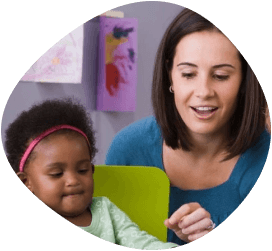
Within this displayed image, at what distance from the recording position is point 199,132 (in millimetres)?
1346

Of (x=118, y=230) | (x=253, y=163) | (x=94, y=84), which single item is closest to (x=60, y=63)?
(x=94, y=84)

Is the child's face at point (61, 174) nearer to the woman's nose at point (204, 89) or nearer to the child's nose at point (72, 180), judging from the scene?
the child's nose at point (72, 180)

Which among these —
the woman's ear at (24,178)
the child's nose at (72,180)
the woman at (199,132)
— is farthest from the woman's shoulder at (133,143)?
the woman's ear at (24,178)

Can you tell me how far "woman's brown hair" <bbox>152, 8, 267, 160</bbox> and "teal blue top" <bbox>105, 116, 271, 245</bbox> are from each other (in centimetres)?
2

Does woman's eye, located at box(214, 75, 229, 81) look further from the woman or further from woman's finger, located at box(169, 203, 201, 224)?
woman's finger, located at box(169, 203, 201, 224)

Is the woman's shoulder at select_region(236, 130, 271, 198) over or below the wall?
below

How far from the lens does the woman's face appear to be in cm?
129

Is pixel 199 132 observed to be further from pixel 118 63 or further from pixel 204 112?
pixel 118 63

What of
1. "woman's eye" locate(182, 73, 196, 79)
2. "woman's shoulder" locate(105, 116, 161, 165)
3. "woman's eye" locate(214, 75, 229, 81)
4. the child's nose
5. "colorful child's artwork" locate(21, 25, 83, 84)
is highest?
"colorful child's artwork" locate(21, 25, 83, 84)

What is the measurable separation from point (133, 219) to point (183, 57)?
438 mm

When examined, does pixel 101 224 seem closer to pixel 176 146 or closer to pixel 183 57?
pixel 176 146

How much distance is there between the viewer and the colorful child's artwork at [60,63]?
4.38 feet

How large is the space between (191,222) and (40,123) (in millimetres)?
462

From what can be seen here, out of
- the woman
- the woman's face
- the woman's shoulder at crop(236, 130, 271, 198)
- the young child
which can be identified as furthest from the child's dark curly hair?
the woman's shoulder at crop(236, 130, 271, 198)
